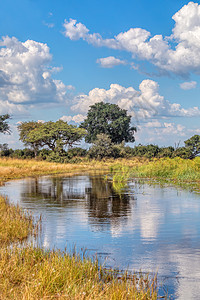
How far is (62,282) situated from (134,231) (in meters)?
5.20

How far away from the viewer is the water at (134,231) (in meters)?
7.23

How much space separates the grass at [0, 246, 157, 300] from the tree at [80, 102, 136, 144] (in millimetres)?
66485

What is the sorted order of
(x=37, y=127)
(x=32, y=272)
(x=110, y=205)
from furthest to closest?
(x=37, y=127) < (x=110, y=205) < (x=32, y=272)

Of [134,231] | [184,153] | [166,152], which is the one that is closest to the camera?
[134,231]

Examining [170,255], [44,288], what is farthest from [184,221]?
[44,288]

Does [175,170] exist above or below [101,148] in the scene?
below

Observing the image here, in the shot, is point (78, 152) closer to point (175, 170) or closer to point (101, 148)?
point (101, 148)

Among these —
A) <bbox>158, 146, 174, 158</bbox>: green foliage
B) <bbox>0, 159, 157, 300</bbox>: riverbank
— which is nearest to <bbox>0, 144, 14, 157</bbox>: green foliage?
<bbox>158, 146, 174, 158</bbox>: green foliage

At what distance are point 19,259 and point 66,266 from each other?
1146mm

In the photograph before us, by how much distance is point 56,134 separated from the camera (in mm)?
64562

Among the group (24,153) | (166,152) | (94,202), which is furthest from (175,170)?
(24,153)

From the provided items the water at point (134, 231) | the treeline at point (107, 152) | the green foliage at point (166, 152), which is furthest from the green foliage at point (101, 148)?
the water at point (134, 231)

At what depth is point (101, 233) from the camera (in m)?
10.5

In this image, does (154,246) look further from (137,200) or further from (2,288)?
(137,200)
